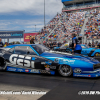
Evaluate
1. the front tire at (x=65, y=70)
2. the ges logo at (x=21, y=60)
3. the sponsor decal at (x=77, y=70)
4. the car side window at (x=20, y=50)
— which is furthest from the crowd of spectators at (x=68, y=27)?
the sponsor decal at (x=77, y=70)

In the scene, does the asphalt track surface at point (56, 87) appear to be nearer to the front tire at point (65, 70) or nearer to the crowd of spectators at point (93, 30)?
the front tire at point (65, 70)

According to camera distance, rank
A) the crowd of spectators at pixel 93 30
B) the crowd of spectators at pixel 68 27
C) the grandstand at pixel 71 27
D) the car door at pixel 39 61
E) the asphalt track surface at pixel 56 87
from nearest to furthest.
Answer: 1. the asphalt track surface at pixel 56 87
2. the car door at pixel 39 61
3. the crowd of spectators at pixel 93 30
4. the grandstand at pixel 71 27
5. the crowd of spectators at pixel 68 27

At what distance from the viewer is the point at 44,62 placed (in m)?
5.19

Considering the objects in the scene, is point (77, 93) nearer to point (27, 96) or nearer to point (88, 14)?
point (27, 96)

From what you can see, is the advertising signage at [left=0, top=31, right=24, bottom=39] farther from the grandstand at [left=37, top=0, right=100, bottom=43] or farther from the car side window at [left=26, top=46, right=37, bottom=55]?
the car side window at [left=26, top=46, right=37, bottom=55]

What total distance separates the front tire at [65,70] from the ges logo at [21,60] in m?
1.07

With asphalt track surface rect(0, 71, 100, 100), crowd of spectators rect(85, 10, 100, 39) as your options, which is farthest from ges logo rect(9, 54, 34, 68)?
crowd of spectators rect(85, 10, 100, 39)

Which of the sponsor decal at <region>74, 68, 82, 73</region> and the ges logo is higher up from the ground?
the ges logo

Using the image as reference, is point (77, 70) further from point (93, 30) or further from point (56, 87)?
point (93, 30)

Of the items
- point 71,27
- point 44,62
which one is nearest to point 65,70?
point 44,62

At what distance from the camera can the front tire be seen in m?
4.93

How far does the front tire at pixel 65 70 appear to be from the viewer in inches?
194

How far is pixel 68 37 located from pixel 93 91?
20.5 m

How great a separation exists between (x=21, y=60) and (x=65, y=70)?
1717 mm
